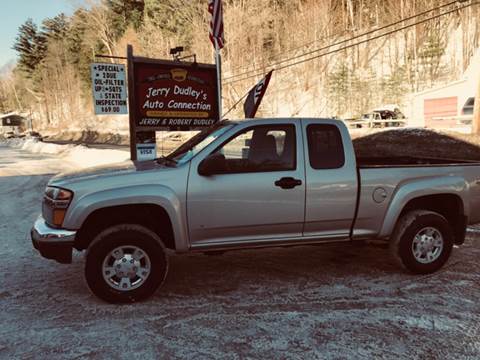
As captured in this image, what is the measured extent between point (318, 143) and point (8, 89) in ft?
493

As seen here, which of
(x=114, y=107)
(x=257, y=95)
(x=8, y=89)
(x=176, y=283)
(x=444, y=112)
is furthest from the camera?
(x=8, y=89)

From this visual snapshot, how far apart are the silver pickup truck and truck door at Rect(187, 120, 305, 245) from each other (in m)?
0.01

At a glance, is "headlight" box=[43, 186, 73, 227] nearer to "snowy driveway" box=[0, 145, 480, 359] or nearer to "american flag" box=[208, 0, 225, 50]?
"snowy driveway" box=[0, 145, 480, 359]

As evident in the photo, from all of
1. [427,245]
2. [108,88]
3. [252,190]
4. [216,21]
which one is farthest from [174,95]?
[427,245]

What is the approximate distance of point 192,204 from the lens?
425cm

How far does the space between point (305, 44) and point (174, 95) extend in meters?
45.5

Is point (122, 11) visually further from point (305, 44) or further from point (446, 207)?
point (446, 207)

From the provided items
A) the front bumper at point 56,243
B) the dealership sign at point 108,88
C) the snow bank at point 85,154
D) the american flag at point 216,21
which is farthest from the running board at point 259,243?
the snow bank at point 85,154

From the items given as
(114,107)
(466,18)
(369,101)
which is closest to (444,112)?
(369,101)

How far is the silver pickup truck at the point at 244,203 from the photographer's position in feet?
13.5

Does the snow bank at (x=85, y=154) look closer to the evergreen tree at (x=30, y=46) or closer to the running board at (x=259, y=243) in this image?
the running board at (x=259, y=243)


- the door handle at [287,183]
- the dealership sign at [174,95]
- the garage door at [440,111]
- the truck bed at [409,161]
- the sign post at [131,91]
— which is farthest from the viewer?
the garage door at [440,111]

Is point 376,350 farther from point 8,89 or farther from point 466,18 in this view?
point 8,89

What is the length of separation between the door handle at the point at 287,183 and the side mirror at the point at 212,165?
0.62m
